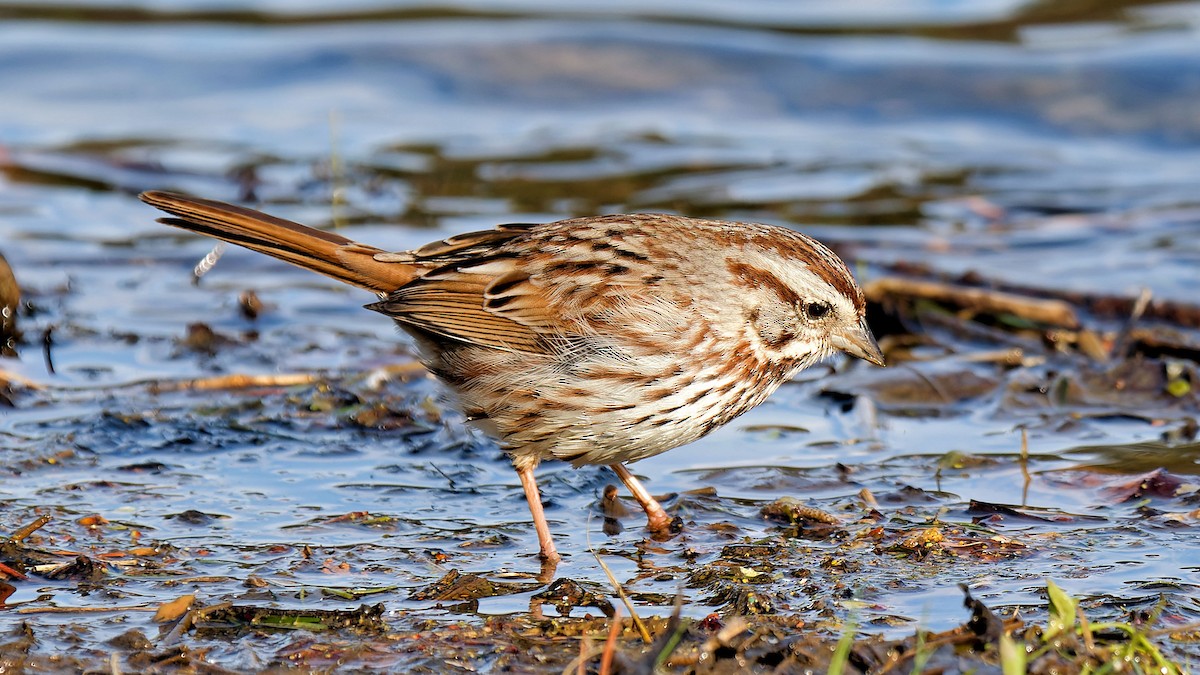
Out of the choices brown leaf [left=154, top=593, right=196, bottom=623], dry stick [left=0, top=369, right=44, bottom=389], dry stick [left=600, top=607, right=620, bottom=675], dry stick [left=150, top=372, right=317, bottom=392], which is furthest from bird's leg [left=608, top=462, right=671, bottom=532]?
dry stick [left=0, top=369, right=44, bottom=389]

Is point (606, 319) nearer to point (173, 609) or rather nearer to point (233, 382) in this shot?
point (173, 609)

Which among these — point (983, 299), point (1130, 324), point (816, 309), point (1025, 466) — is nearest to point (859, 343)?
point (816, 309)

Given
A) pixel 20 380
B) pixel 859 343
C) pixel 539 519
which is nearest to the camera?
pixel 539 519

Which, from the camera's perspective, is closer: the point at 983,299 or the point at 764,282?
the point at 764,282

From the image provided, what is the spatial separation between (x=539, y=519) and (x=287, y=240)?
154 cm

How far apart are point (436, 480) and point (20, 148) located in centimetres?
763

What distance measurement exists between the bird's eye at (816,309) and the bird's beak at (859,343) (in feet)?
0.45

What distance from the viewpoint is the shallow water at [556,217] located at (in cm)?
508

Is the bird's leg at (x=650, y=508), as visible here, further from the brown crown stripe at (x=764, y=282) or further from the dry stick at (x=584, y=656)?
the dry stick at (x=584, y=656)

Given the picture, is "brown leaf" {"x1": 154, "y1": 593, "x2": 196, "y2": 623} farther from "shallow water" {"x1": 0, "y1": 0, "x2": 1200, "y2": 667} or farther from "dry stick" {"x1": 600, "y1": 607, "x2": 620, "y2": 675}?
"dry stick" {"x1": 600, "y1": 607, "x2": 620, "y2": 675}

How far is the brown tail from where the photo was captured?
18.7ft

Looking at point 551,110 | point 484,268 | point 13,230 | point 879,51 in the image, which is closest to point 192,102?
point 551,110

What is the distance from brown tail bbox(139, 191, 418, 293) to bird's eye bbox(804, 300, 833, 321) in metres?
1.53

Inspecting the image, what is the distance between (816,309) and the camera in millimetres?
5387
